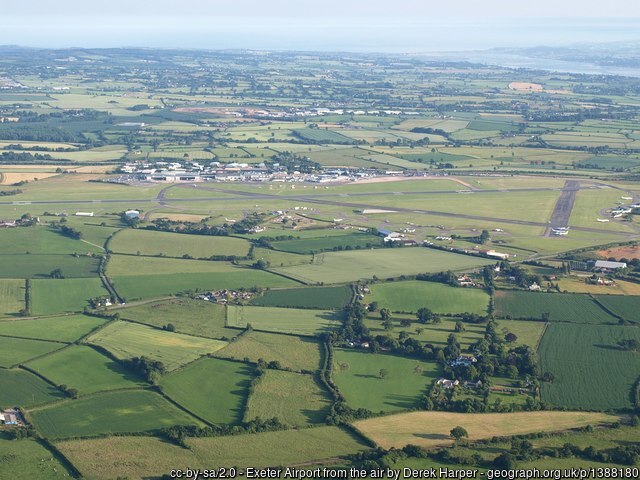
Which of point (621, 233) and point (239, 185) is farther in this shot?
point (239, 185)

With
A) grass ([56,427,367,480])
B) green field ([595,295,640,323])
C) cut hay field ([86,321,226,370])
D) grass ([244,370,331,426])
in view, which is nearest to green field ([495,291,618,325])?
green field ([595,295,640,323])

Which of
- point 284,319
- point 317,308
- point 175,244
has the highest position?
point 175,244

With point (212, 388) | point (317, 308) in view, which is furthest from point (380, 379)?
point (317, 308)

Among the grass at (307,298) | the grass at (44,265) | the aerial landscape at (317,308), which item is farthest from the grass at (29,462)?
the grass at (44,265)

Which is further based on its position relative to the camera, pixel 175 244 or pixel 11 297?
pixel 175 244

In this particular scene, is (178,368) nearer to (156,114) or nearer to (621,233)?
(621,233)

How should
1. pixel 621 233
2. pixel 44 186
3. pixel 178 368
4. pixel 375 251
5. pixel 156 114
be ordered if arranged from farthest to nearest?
pixel 156 114 → pixel 44 186 → pixel 621 233 → pixel 375 251 → pixel 178 368

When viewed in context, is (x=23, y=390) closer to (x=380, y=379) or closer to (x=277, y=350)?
(x=277, y=350)

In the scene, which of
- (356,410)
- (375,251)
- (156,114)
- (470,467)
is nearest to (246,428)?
(356,410)
